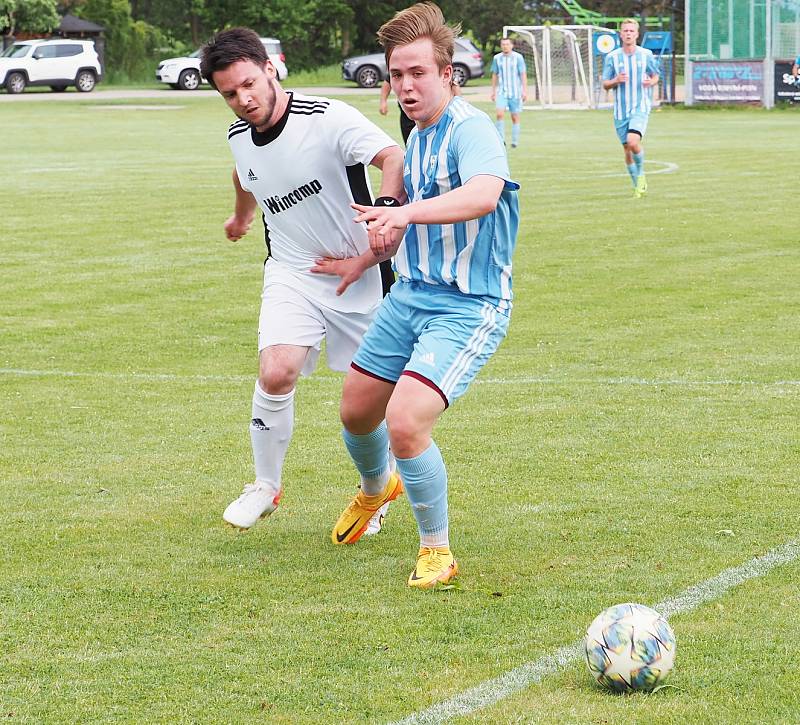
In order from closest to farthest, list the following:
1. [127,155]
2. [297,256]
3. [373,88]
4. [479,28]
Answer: [297,256]
[127,155]
[373,88]
[479,28]

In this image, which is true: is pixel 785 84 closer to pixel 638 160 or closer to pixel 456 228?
pixel 638 160

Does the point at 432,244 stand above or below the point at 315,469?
above

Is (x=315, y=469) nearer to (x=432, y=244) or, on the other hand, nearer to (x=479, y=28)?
(x=432, y=244)

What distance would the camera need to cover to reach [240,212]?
6055 mm

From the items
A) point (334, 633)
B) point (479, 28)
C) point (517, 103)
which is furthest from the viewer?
point (479, 28)

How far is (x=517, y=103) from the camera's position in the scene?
27.3 meters

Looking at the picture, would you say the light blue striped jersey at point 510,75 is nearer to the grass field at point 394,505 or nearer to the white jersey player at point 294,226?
the grass field at point 394,505

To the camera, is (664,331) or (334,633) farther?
(664,331)

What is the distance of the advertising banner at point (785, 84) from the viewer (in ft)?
123

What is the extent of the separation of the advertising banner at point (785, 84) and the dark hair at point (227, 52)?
113ft

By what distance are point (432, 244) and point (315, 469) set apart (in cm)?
197

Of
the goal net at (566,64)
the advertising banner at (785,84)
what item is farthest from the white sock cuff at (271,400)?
the goal net at (566,64)

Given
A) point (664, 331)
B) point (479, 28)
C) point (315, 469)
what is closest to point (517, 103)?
point (664, 331)

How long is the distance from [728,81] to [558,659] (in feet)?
120
